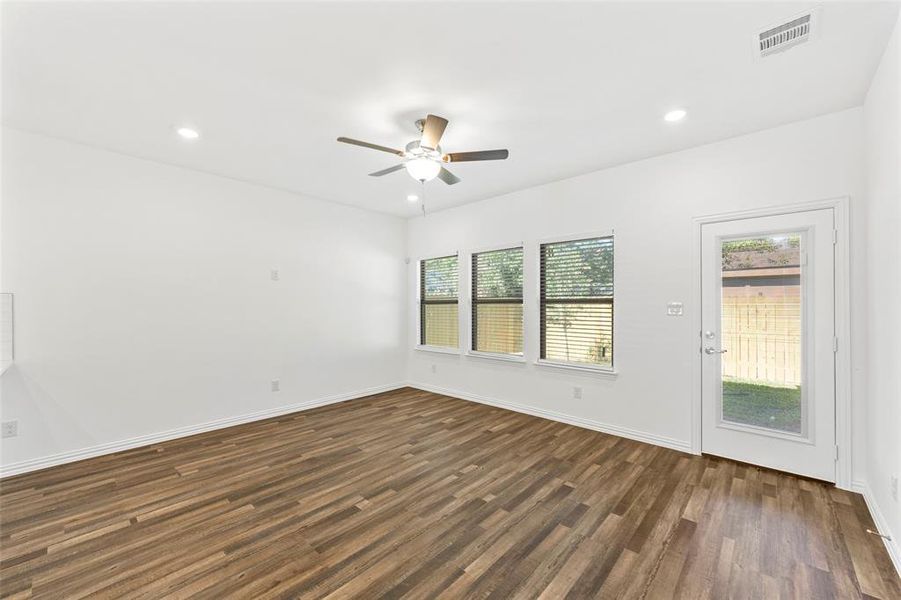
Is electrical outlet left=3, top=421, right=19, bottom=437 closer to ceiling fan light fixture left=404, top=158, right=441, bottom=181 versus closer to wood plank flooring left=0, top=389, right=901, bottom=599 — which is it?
wood plank flooring left=0, top=389, right=901, bottom=599

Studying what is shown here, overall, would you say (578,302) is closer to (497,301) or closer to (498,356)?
(497,301)

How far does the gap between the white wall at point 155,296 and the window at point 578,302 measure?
2.85 meters

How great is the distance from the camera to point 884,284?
2.23 m

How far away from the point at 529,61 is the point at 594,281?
8.59 ft

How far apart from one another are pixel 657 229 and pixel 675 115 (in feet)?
3.78

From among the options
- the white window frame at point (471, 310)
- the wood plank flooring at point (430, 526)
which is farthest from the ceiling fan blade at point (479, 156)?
the wood plank flooring at point (430, 526)

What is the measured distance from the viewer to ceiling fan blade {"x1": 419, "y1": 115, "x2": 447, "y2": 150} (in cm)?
259

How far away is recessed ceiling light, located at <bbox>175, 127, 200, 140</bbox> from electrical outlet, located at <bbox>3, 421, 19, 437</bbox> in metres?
2.82

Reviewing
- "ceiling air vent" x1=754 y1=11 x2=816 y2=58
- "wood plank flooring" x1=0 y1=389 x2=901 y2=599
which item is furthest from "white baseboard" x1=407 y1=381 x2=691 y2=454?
"ceiling air vent" x1=754 y1=11 x2=816 y2=58

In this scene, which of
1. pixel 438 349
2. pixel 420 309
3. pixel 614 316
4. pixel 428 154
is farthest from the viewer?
pixel 420 309

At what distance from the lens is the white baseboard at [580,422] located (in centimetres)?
354

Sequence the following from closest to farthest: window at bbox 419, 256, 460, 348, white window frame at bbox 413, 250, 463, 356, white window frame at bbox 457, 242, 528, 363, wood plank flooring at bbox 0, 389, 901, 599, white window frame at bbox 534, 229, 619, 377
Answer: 1. wood plank flooring at bbox 0, 389, 901, 599
2. white window frame at bbox 534, 229, 619, 377
3. white window frame at bbox 457, 242, 528, 363
4. white window frame at bbox 413, 250, 463, 356
5. window at bbox 419, 256, 460, 348

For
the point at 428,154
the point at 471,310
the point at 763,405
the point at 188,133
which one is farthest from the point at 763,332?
the point at 188,133

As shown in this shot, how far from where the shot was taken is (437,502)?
2592 millimetres
